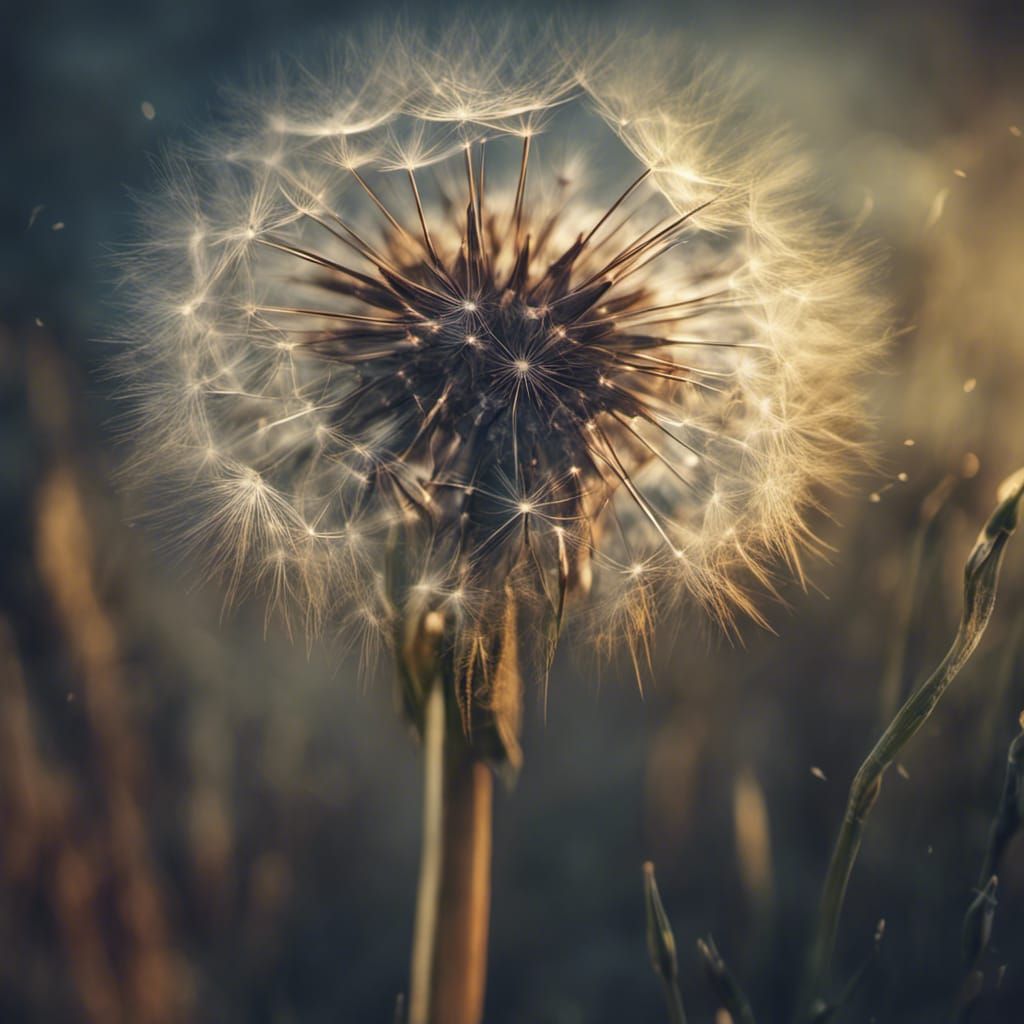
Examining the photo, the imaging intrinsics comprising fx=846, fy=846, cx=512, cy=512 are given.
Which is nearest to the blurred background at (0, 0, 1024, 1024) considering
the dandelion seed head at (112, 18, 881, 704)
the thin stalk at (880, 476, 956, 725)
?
the thin stalk at (880, 476, 956, 725)

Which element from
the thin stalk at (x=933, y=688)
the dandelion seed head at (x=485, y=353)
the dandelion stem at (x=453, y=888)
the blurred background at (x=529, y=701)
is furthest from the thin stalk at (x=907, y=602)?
the dandelion stem at (x=453, y=888)

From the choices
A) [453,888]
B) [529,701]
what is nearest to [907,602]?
[529,701]

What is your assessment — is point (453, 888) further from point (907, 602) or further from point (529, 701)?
point (907, 602)

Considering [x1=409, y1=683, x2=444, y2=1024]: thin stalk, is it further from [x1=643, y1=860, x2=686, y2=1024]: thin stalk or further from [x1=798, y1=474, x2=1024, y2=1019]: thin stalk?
[x1=798, y1=474, x2=1024, y2=1019]: thin stalk

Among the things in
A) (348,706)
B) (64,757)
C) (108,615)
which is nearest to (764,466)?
(348,706)

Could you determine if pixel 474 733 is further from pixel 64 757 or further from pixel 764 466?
pixel 64 757

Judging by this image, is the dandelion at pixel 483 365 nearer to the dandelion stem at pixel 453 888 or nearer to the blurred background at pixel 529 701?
the dandelion stem at pixel 453 888
